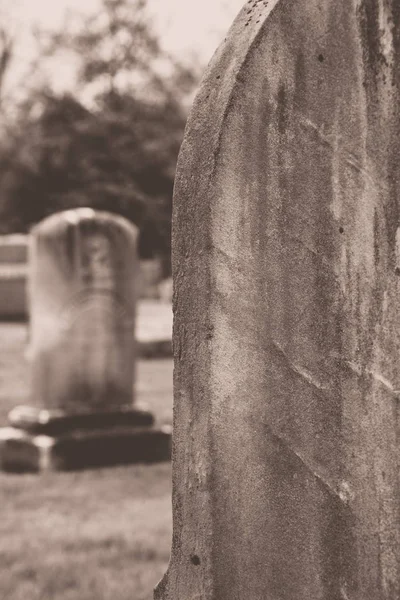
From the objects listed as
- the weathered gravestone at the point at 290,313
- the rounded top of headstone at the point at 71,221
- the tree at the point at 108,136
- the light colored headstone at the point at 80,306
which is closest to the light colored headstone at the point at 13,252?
the tree at the point at 108,136

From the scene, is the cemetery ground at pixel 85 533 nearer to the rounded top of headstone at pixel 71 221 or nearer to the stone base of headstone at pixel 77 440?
the stone base of headstone at pixel 77 440

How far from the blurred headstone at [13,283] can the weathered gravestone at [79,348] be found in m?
14.1

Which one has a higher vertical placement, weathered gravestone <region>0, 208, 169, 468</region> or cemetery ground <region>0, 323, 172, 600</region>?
weathered gravestone <region>0, 208, 169, 468</region>

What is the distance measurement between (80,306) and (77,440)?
39.1 inches

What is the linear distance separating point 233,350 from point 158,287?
2924cm

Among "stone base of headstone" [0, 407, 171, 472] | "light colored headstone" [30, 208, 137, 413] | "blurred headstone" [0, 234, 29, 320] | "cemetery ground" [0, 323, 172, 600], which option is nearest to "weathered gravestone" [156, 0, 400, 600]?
"cemetery ground" [0, 323, 172, 600]

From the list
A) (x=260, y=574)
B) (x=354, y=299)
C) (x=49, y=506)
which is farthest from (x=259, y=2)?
(x=49, y=506)

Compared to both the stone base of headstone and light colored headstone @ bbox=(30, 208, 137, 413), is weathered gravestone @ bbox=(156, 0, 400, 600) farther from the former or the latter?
light colored headstone @ bbox=(30, 208, 137, 413)

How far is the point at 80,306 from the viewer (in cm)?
706

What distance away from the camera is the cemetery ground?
13.5 feet

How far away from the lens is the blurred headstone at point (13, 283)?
2109cm

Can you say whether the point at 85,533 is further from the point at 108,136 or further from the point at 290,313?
the point at 108,136

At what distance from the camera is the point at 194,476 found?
178 centimetres

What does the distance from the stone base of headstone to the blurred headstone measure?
46.2 feet
